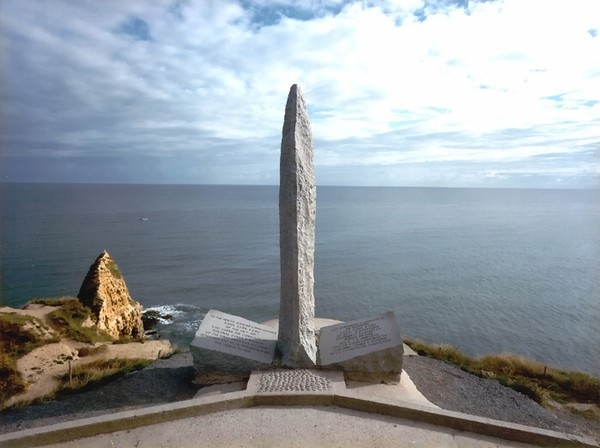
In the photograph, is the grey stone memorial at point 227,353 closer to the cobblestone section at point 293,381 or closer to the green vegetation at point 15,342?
the cobblestone section at point 293,381

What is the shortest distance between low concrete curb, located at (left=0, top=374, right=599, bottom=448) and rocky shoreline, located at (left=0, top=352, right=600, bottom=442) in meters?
1.39

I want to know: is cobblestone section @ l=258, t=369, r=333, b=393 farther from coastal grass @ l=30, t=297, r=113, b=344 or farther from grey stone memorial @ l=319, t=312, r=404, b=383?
coastal grass @ l=30, t=297, r=113, b=344

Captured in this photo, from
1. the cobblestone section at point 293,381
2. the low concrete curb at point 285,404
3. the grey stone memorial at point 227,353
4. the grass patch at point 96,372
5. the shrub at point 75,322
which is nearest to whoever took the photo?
the low concrete curb at point 285,404

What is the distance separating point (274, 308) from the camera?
87.5ft

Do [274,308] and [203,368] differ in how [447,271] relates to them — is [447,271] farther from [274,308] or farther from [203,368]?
[203,368]

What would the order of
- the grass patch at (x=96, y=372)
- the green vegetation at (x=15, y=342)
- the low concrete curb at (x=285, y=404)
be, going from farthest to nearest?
1. the green vegetation at (x=15, y=342)
2. the grass patch at (x=96, y=372)
3. the low concrete curb at (x=285, y=404)

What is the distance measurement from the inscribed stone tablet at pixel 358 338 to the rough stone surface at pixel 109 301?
37.1 ft

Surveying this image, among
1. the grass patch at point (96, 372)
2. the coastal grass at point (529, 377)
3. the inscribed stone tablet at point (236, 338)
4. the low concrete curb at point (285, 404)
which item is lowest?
the coastal grass at point (529, 377)

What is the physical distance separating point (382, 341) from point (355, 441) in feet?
11.2

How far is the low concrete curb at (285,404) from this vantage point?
6522 mm

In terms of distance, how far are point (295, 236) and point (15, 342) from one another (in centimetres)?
1024

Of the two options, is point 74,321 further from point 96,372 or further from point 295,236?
point 295,236

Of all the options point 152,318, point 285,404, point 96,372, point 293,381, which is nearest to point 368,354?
point 293,381

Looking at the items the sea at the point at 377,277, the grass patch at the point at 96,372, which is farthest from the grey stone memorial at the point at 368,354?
the sea at the point at 377,277
